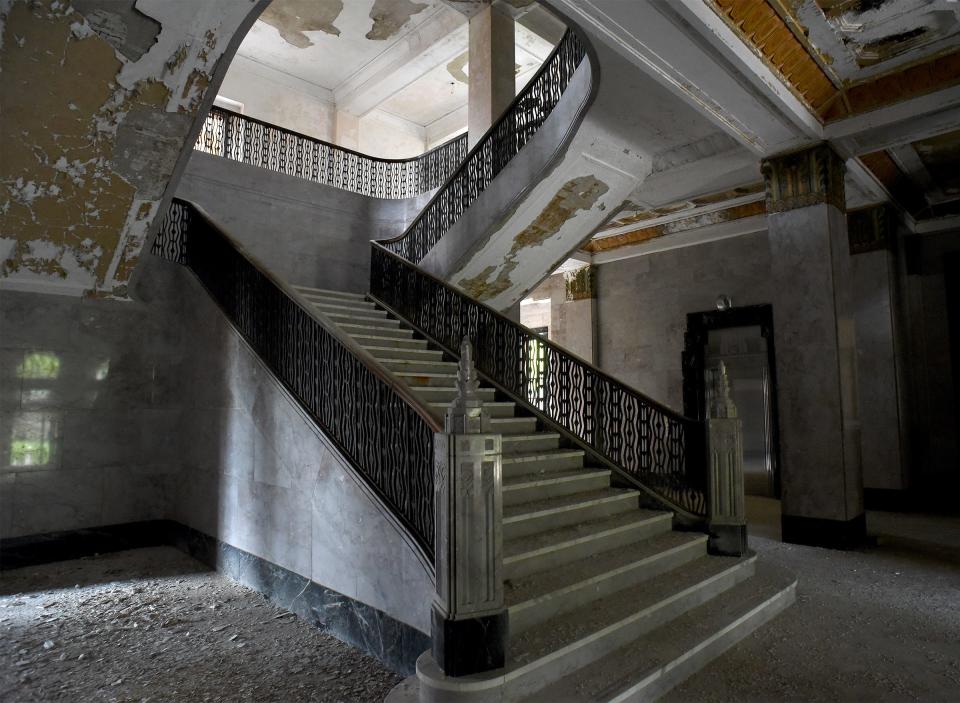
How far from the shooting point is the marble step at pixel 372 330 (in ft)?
21.9

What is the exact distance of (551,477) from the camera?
483 centimetres

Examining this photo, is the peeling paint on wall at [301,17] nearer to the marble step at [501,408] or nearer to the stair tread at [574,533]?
the marble step at [501,408]

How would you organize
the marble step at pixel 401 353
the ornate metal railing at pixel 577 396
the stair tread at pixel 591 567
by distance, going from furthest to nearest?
the marble step at pixel 401 353 → the ornate metal railing at pixel 577 396 → the stair tread at pixel 591 567

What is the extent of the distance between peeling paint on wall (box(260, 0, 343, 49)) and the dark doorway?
9278mm

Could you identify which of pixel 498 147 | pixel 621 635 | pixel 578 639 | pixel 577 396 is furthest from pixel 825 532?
pixel 498 147

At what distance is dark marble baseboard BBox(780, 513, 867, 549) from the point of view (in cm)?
598

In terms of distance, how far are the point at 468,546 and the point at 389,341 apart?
162 inches

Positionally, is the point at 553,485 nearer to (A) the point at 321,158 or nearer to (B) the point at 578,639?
(B) the point at 578,639

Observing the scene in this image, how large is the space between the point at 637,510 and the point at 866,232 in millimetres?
6604

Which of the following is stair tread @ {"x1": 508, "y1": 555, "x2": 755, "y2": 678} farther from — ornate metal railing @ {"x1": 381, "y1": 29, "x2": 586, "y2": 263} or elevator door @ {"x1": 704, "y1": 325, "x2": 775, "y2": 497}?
elevator door @ {"x1": 704, "y1": 325, "x2": 775, "y2": 497}

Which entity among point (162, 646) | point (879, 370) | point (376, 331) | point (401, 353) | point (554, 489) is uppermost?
point (376, 331)

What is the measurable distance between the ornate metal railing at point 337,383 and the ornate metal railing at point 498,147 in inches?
126

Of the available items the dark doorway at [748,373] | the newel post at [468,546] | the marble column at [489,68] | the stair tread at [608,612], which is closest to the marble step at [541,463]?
the stair tread at [608,612]

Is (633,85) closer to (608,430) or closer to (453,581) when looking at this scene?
(608,430)
